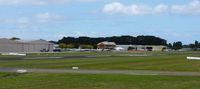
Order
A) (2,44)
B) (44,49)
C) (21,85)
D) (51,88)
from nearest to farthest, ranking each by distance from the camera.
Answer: (51,88), (21,85), (2,44), (44,49)

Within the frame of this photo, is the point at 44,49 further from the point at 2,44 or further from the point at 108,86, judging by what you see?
the point at 108,86

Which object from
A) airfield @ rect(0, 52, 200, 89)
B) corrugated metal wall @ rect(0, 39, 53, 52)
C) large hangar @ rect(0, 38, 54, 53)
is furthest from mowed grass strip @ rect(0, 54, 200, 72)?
corrugated metal wall @ rect(0, 39, 53, 52)

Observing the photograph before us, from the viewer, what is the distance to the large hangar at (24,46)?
150 m

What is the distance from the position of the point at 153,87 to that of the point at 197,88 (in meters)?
1.91

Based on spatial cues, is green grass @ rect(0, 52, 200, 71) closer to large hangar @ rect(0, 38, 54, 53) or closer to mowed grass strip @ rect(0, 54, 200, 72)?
mowed grass strip @ rect(0, 54, 200, 72)

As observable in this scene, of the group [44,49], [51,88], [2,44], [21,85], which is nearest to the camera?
[51,88]

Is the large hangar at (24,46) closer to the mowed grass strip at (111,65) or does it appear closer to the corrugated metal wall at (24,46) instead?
the corrugated metal wall at (24,46)

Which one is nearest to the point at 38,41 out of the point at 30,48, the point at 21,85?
the point at 30,48

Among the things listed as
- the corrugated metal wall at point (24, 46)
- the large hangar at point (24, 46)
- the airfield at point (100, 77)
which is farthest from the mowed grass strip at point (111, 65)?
the corrugated metal wall at point (24, 46)

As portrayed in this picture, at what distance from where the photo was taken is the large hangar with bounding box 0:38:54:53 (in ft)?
493

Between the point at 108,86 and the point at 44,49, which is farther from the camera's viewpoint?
the point at 44,49

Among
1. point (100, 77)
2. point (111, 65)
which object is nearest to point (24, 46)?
point (111, 65)

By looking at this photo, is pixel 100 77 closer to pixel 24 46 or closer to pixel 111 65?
pixel 111 65

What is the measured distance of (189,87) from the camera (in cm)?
2062
